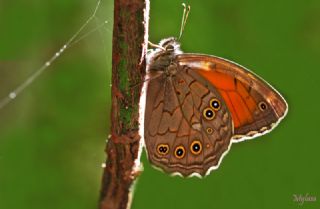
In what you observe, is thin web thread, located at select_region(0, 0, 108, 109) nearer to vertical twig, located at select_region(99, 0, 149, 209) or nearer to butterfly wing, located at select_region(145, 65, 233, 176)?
butterfly wing, located at select_region(145, 65, 233, 176)

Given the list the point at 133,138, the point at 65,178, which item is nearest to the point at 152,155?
the point at 65,178

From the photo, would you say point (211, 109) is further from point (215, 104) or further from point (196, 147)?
point (196, 147)

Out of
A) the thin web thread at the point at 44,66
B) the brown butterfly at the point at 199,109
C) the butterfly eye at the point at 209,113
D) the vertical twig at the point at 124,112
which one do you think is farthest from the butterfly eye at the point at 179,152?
the vertical twig at the point at 124,112

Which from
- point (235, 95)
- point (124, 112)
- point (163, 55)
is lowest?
point (124, 112)

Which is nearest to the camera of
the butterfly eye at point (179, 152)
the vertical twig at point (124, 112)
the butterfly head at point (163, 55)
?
the vertical twig at point (124, 112)

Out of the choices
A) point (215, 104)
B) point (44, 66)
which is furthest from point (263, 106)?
point (44, 66)

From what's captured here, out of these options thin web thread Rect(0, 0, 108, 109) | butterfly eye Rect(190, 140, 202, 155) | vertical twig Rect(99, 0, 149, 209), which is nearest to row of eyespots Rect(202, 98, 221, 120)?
butterfly eye Rect(190, 140, 202, 155)

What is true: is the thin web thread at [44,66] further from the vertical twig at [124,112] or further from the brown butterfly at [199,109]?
the vertical twig at [124,112]
